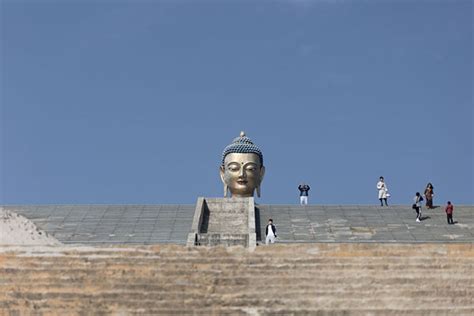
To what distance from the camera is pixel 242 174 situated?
28172mm

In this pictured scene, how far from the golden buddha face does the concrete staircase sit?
399 inches

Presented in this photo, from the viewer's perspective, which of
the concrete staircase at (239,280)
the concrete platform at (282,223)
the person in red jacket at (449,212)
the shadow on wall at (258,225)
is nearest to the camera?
the concrete staircase at (239,280)

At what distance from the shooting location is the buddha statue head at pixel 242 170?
28.2 metres

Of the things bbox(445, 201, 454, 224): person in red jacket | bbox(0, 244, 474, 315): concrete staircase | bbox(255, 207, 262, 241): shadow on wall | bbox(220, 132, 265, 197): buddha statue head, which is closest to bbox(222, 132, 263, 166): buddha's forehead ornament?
bbox(220, 132, 265, 197): buddha statue head

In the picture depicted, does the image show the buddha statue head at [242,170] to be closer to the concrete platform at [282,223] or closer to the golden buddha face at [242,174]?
the golden buddha face at [242,174]

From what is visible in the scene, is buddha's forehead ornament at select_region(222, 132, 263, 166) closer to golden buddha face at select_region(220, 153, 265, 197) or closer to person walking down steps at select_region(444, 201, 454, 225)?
golden buddha face at select_region(220, 153, 265, 197)

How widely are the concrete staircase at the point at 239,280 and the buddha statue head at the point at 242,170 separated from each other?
1015 centimetres

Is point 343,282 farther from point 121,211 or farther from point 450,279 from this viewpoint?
point 121,211

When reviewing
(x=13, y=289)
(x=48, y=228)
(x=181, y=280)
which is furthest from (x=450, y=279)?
(x=48, y=228)

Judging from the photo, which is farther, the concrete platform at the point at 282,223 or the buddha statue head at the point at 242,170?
the buddha statue head at the point at 242,170

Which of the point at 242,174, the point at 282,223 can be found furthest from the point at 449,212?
the point at 242,174

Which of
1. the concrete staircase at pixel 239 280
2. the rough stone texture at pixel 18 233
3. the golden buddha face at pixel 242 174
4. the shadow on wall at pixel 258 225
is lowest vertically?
the concrete staircase at pixel 239 280

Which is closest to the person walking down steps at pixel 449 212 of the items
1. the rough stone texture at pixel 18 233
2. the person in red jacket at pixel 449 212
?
the person in red jacket at pixel 449 212

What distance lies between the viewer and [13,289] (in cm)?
1684
